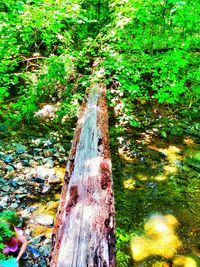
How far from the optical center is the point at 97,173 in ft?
9.67

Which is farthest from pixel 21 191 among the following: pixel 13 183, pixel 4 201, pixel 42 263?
pixel 42 263

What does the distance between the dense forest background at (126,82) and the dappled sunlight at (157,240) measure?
0.32ft

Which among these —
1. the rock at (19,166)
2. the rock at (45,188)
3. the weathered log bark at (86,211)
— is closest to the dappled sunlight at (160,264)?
the weathered log bark at (86,211)

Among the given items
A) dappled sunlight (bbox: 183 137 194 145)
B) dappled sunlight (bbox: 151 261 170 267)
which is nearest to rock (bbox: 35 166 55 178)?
dappled sunlight (bbox: 151 261 170 267)

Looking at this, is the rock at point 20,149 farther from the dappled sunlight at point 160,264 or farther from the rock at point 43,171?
the dappled sunlight at point 160,264

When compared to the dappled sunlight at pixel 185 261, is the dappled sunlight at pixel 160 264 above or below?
above

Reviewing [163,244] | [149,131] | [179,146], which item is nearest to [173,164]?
[179,146]

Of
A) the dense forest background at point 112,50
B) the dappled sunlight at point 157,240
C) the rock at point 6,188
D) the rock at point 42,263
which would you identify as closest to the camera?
the rock at point 42,263

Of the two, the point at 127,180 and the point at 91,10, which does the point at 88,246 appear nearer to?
the point at 127,180

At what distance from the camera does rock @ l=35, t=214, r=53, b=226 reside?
3.59 metres

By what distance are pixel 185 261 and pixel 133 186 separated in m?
1.52

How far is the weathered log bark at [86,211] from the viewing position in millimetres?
1974

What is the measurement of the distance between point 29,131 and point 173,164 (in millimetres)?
3037

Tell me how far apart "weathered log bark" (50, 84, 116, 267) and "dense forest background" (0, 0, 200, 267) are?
1.09 m
